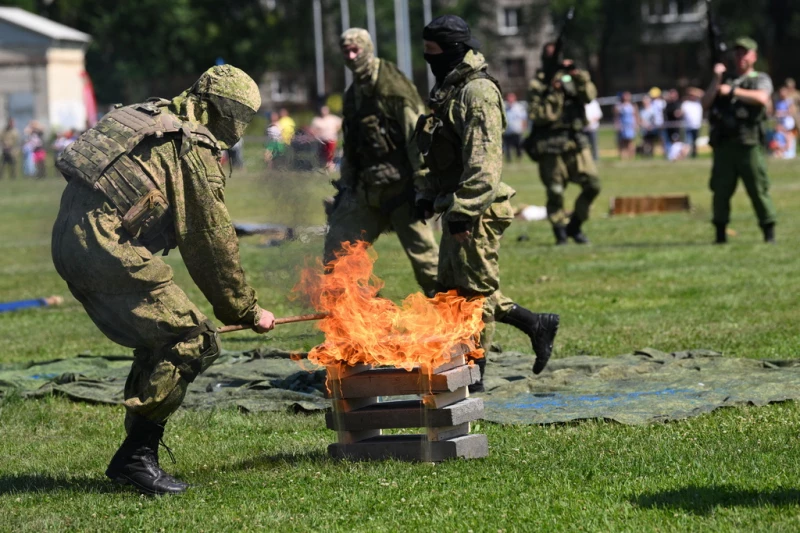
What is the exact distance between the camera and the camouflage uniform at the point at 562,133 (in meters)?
16.5

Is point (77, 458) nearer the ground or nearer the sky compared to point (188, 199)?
nearer the ground

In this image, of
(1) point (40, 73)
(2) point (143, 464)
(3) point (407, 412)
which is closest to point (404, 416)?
(3) point (407, 412)

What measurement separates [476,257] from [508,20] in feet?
267

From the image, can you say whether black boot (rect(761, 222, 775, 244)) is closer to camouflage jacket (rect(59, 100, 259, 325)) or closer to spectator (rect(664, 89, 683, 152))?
camouflage jacket (rect(59, 100, 259, 325))

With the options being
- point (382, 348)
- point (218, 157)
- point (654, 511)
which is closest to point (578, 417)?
point (382, 348)

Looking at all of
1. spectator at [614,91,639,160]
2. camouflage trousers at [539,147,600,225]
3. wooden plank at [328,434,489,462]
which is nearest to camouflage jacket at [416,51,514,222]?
wooden plank at [328,434,489,462]

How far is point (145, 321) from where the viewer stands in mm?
6031

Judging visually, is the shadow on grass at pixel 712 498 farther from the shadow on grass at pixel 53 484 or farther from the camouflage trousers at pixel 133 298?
the shadow on grass at pixel 53 484

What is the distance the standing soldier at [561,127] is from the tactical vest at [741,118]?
175cm

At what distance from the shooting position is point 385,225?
32.3ft

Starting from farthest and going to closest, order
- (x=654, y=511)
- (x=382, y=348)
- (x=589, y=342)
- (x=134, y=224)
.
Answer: (x=589, y=342) < (x=382, y=348) < (x=134, y=224) < (x=654, y=511)

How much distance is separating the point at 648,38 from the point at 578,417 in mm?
75993

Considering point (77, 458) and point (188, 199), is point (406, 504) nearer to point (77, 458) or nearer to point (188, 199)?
point (188, 199)

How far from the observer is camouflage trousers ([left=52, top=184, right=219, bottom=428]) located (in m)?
5.98
